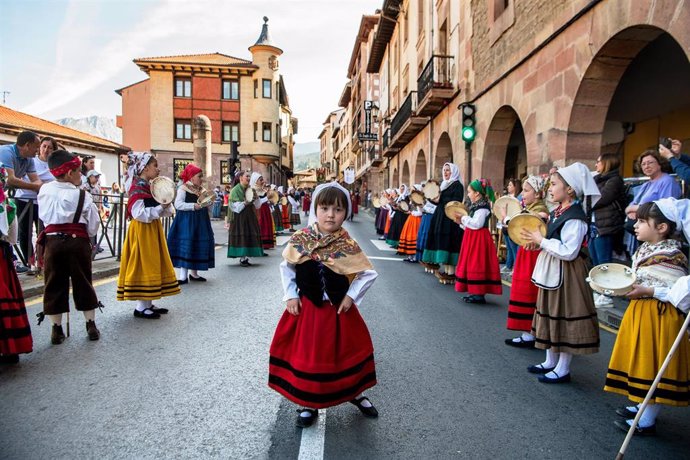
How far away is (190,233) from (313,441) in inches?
222

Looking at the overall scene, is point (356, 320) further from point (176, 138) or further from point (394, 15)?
point (176, 138)

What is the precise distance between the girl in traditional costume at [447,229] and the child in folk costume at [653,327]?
5.09 metres

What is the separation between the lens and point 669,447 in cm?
288

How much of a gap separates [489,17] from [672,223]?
444 inches

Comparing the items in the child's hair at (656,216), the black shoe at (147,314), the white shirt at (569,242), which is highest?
the child's hair at (656,216)

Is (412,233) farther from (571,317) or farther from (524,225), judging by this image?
(571,317)

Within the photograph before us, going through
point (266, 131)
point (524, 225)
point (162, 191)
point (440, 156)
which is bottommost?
point (524, 225)

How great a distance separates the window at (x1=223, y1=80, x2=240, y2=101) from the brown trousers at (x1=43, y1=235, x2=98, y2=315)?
Answer: 1499 inches

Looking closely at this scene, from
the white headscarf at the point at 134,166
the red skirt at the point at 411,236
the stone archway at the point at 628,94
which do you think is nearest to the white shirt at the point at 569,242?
the white headscarf at the point at 134,166

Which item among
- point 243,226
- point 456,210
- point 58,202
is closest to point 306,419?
point 58,202

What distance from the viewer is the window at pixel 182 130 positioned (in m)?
39.5

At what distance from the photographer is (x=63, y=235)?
4469mm

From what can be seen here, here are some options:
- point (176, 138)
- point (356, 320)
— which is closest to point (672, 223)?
point (356, 320)

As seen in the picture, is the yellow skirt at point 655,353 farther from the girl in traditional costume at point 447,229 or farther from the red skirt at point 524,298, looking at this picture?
the girl in traditional costume at point 447,229
